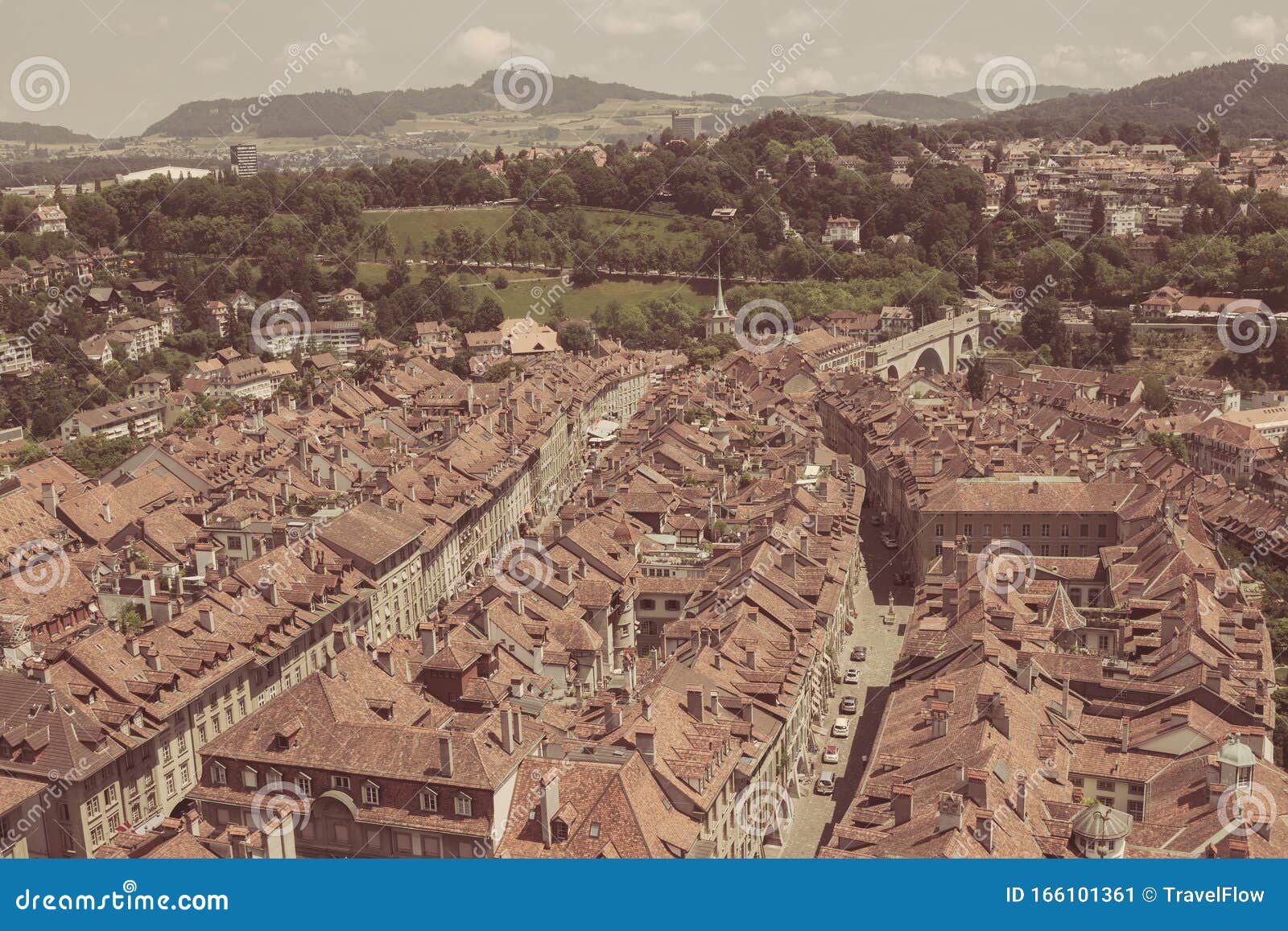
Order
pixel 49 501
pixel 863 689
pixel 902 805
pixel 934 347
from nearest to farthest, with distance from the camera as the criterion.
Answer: pixel 902 805 → pixel 863 689 → pixel 49 501 → pixel 934 347

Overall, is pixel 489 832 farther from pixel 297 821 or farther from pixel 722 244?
pixel 722 244

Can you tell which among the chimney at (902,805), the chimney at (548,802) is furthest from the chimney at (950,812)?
the chimney at (548,802)

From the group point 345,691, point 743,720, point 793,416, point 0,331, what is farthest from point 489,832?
point 0,331

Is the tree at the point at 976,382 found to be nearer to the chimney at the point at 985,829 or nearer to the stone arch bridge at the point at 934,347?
the stone arch bridge at the point at 934,347

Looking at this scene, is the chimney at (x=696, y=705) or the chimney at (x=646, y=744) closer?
the chimney at (x=646, y=744)

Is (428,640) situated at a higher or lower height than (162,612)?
higher

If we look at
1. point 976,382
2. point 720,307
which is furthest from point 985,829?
point 720,307

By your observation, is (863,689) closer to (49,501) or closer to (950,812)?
(950,812)
